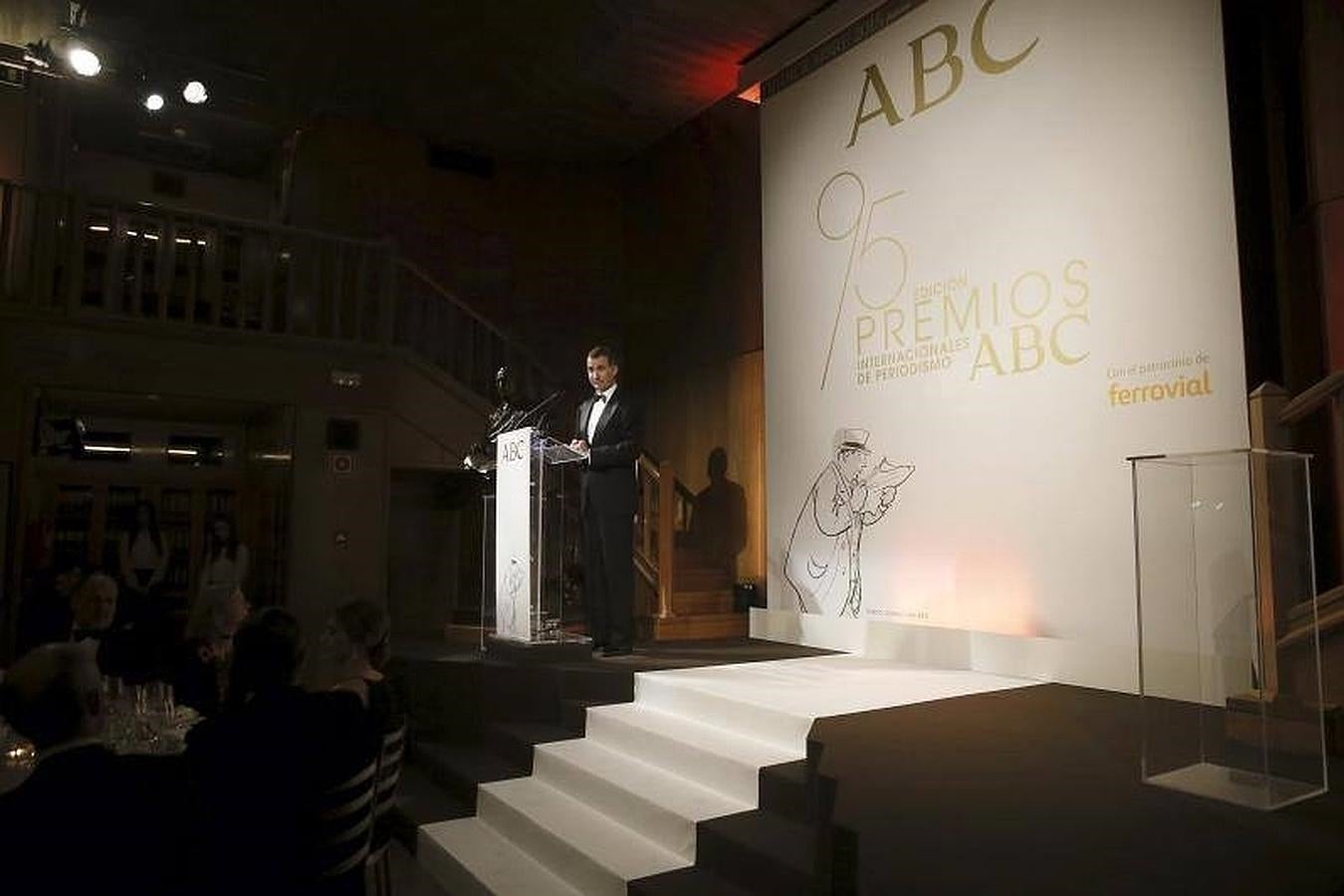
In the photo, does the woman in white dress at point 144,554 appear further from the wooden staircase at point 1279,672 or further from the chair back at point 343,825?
the wooden staircase at point 1279,672

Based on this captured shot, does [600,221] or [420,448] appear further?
[600,221]

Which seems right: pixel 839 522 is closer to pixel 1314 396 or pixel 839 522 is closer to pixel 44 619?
pixel 1314 396

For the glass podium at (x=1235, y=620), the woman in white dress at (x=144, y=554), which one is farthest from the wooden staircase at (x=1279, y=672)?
the woman in white dress at (x=144, y=554)

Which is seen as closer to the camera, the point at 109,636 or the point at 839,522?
the point at 109,636

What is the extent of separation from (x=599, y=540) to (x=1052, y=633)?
2.21 meters

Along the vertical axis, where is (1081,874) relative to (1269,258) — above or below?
below

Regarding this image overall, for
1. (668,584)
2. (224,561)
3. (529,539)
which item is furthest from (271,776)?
(224,561)

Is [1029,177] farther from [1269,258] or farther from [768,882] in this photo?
[768,882]

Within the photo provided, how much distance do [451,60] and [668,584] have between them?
14.9ft

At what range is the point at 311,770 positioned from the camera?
2178 mm

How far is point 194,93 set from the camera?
6.75m

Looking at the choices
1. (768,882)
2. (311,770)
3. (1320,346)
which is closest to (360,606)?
(311,770)

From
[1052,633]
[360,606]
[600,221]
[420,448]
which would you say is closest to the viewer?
[360,606]

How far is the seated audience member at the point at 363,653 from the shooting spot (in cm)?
259
